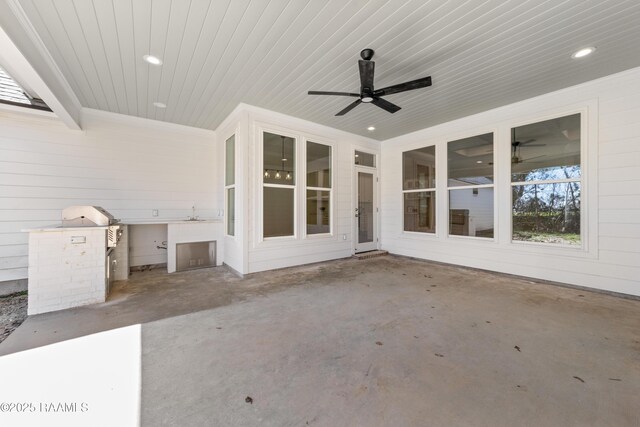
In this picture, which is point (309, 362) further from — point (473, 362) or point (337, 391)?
point (473, 362)

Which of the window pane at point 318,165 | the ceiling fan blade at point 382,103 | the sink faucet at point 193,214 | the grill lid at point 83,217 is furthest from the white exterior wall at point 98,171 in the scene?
the ceiling fan blade at point 382,103

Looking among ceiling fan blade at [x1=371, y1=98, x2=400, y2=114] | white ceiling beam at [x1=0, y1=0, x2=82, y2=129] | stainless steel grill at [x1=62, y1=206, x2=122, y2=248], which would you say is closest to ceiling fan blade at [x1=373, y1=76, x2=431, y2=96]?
ceiling fan blade at [x1=371, y1=98, x2=400, y2=114]

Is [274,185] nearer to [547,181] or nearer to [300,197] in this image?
[300,197]

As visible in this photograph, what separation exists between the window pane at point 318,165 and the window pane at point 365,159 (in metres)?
0.96

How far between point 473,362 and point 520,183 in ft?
12.0

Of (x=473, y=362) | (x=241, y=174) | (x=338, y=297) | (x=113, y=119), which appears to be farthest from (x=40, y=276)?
(x=473, y=362)

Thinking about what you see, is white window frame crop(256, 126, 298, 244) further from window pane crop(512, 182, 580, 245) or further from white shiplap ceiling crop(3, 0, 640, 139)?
window pane crop(512, 182, 580, 245)

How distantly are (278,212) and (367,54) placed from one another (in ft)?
9.88

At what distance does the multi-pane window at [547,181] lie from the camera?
385cm

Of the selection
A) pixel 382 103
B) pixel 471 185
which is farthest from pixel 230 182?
Answer: pixel 471 185

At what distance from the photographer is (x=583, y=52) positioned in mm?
2969

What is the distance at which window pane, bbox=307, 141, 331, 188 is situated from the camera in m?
5.35

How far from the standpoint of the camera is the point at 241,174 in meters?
4.41

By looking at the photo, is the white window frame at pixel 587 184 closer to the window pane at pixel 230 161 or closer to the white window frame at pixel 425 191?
the white window frame at pixel 425 191
